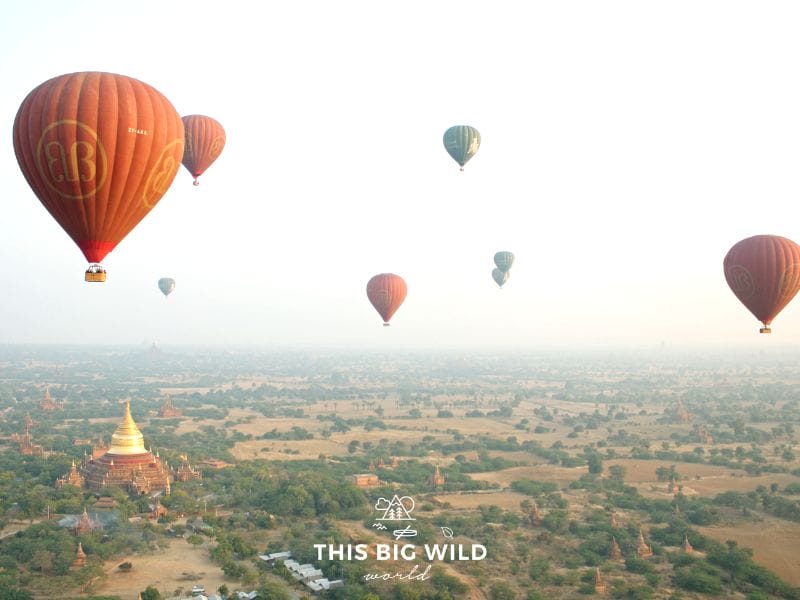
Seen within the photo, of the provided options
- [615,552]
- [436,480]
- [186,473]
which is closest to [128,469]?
[186,473]

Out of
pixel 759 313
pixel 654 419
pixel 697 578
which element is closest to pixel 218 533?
pixel 697 578

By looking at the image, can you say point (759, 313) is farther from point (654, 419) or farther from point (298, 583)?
point (654, 419)

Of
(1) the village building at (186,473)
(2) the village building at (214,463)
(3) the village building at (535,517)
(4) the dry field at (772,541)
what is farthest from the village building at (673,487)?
(1) the village building at (186,473)

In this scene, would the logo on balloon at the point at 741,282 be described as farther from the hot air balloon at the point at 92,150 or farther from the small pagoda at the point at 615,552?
the hot air balloon at the point at 92,150

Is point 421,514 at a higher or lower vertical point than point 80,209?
lower

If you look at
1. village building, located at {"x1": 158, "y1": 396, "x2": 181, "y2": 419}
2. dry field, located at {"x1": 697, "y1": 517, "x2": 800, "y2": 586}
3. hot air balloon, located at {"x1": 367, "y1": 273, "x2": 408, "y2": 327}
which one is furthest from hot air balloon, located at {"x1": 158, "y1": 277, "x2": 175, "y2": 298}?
dry field, located at {"x1": 697, "y1": 517, "x2": 800, "y2": 586}

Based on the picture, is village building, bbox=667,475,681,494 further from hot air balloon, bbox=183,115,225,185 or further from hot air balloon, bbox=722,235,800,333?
hot air balloon, bbox=183,115,225,185
